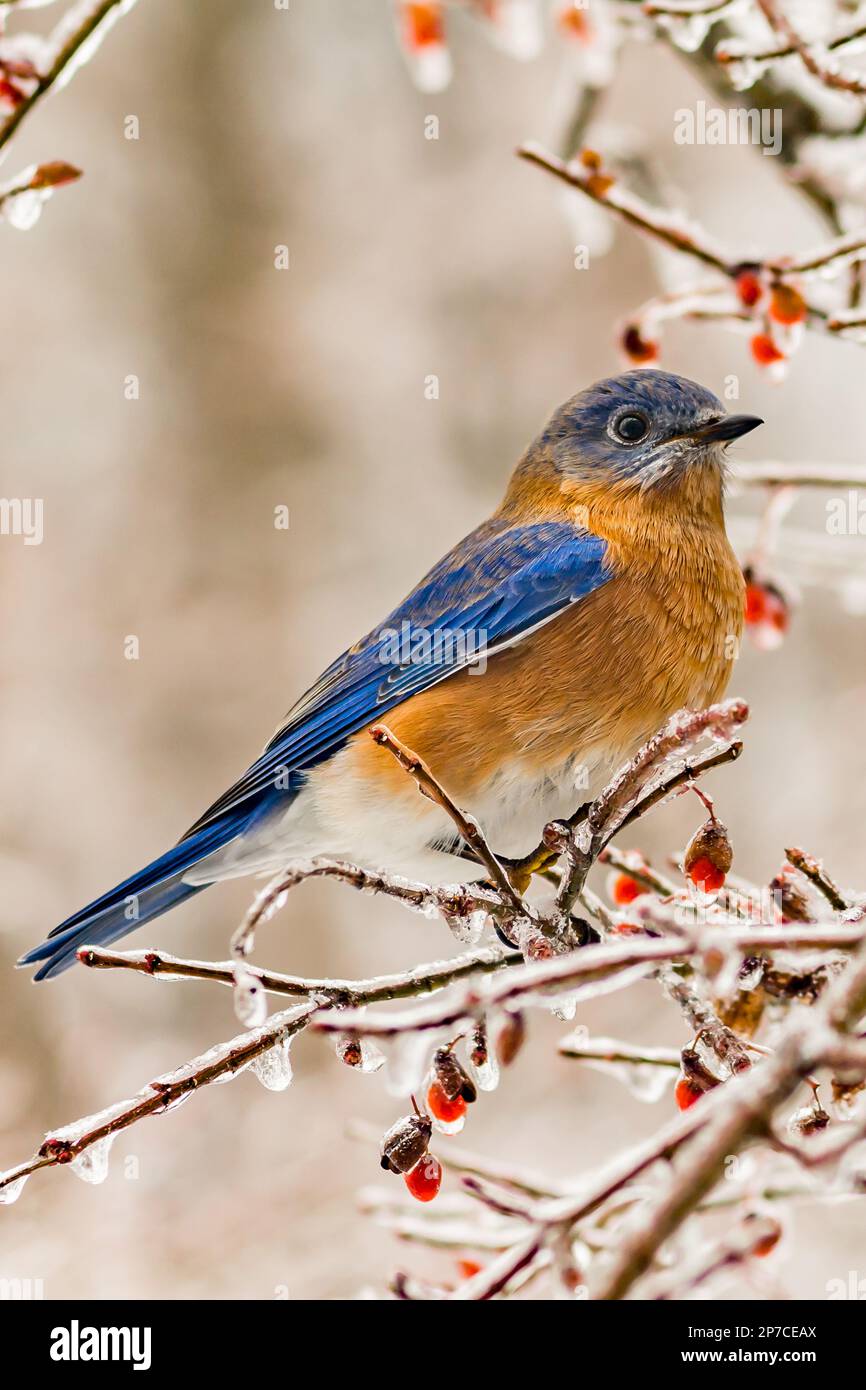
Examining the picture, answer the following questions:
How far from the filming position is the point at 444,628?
3.61 m

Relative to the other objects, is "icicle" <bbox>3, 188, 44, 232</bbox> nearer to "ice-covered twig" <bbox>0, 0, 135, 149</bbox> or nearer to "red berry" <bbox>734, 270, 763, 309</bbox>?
"ice-covered twig" <bbox>0, 0, 135, 149</bbox>

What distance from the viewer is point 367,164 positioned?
870cm

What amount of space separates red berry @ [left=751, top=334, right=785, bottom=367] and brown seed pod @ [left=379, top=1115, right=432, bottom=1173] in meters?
1.78

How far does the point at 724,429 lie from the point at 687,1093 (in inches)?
72.7

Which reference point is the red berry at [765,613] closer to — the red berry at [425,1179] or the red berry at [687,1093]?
the red berry at [687,1093]

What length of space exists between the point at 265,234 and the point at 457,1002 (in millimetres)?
7809

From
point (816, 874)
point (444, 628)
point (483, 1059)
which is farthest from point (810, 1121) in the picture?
point (444, 628)

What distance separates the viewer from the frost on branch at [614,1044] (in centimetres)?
114

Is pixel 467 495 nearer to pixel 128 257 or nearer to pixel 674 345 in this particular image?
pixel 674 345

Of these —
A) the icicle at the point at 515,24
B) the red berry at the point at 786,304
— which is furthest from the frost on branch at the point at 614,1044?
the icicle at the point at 515,24

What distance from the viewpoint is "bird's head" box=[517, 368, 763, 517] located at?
3.50m

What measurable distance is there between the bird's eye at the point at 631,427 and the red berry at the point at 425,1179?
207cm

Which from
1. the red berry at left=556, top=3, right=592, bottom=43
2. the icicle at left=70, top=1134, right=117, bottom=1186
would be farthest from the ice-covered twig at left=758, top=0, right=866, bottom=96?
the icicle at left=70, top=1134, right=117, bottom=1186
